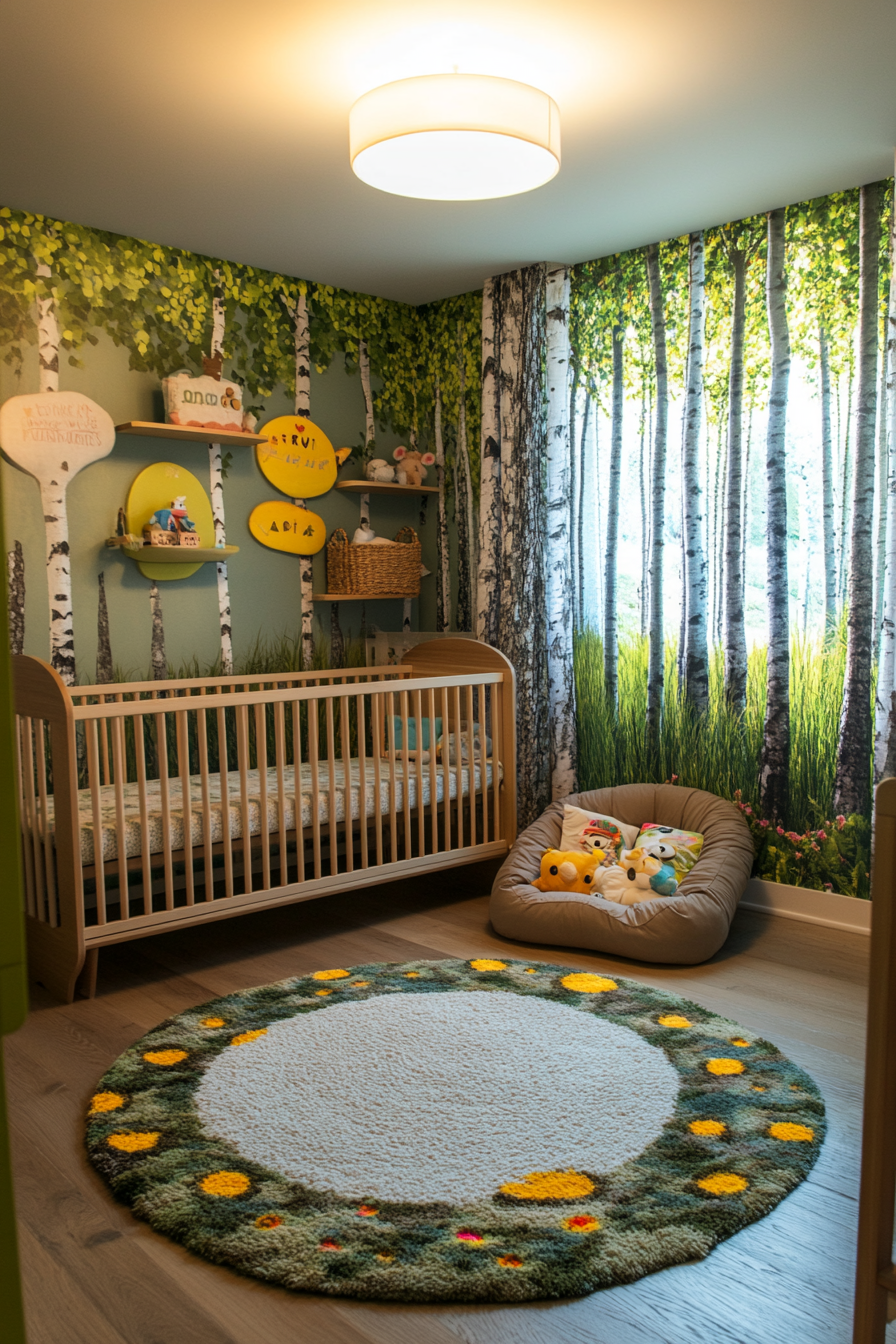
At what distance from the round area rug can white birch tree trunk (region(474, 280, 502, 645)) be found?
73.4 inches

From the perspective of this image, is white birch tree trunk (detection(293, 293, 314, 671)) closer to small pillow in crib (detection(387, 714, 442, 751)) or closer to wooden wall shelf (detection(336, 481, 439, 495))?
wooden wall shelf (detection(336, 481, 439, 495))

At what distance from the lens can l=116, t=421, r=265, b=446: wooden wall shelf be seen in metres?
3.56

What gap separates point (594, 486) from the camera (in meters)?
4.10

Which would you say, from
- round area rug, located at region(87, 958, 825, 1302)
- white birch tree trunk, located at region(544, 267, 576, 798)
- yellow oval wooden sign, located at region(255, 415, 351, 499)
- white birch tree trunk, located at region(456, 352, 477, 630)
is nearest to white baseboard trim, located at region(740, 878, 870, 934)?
white birch tree trunk, located at region(544, 267, 576, 798)

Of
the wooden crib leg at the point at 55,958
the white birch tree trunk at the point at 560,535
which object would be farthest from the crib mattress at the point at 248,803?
the white birch tree trunk at the point at 560,535

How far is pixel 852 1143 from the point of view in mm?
1964

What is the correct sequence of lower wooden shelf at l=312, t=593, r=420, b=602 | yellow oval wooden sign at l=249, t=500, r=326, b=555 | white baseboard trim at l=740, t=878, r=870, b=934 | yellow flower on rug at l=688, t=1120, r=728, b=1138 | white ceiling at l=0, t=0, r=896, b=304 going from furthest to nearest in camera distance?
lower wooden shelf at l=312, t=593, r=420, b=602, yellow oval wooden sign at l=249, t=500, r=326, b=555, white baseboard trim at l=740, t=878, r=870, b=934, white ceiling at l=0, t=0, r=896, b=304, yellow flower on rug at l=688, t=1120, r=728, b=1138

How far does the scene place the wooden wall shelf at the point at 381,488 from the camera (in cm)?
435

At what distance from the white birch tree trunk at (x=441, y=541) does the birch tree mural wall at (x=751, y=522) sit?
485 mm

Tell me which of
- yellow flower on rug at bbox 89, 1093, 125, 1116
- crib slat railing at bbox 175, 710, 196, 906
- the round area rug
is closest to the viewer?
the round area rug

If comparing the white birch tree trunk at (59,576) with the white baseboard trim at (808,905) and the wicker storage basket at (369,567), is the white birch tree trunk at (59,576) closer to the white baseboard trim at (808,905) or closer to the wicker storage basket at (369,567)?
the wicker storage basket at (369,567)

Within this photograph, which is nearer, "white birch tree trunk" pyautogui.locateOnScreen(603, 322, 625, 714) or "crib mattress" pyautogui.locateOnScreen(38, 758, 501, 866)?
"crib mattress" pyautogui.locateOnScreen(38, 758, 501, 866)

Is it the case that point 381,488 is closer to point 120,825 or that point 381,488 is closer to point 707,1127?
point 120,825

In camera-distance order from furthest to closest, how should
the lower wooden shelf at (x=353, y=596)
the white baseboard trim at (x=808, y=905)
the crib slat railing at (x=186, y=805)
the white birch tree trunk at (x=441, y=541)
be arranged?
A: the white birch tree trunk at (x=441, y=541)
the lower wooden shelf at (x=353, y=596)
the white baseboard trim at (x=808, y=905)
the crib slat railing at (x=186, y=805)
